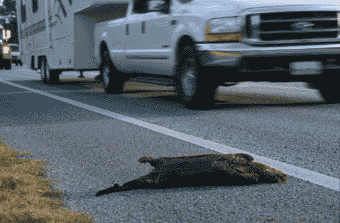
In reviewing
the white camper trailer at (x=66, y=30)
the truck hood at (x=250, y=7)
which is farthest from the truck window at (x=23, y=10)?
the truck hood at (x=250, y=7)

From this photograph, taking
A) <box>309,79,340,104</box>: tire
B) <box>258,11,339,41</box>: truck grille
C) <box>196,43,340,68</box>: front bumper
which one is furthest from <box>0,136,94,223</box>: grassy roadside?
<box>309,79,340,104</box>: tire

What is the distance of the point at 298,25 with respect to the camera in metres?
7.19

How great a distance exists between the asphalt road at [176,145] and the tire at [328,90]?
0.28m

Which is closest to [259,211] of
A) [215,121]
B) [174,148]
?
[174,148]

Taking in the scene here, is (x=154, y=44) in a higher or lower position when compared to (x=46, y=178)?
higher

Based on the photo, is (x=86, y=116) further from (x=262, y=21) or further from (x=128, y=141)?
(x=262, y=21)

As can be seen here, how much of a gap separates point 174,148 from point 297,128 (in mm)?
1762

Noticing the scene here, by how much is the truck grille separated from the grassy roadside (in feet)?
13.1

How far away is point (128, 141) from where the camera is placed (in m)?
5.18

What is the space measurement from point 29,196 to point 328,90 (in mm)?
6208

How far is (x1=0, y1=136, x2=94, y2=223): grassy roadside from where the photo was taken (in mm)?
2760

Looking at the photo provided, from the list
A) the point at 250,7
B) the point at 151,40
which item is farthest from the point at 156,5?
the point at 250,7

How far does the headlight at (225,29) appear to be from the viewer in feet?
23.0

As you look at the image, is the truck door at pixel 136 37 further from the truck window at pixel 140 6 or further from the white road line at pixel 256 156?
the white road line at pixel 256 156
